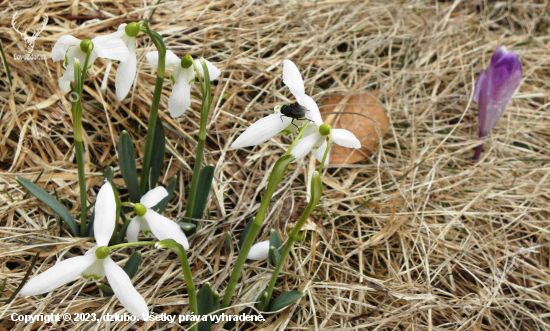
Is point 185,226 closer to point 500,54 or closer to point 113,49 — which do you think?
point 113,49

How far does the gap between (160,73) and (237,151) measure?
0.62 metres

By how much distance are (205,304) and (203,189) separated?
349mm

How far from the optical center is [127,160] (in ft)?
3.88

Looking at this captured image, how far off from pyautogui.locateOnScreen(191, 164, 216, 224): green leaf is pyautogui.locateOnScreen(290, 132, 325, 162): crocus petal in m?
0.45

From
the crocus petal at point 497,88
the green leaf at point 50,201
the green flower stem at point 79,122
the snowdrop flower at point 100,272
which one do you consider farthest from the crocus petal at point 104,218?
the crocus petal at point 497,88

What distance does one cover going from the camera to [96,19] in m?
1.69

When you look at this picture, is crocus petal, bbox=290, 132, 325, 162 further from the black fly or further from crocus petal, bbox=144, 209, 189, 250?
crocus petal, bbox=144, 209, 189, 250

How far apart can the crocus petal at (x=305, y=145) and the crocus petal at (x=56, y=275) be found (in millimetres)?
400

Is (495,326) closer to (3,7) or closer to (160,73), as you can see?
(160,73)

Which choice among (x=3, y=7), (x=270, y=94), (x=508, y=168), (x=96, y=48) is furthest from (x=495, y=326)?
(x=3, y=7)

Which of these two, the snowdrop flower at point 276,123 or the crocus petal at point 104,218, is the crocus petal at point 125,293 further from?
the snowdrop flower at point 276,123

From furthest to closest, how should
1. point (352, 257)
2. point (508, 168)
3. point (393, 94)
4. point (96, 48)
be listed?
point (393, 94)
point (508, 168)
point (352, 257)
point (96, 48)

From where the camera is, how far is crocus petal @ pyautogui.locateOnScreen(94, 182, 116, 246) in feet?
2.39

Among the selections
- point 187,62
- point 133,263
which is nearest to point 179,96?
point 187,62
